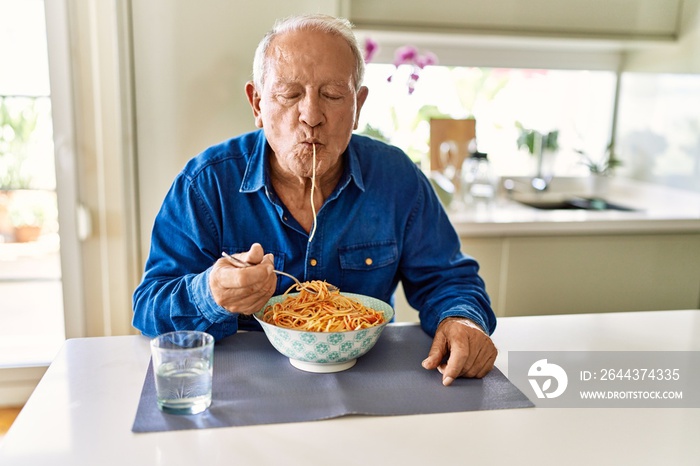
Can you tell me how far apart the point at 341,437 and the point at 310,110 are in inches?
27.7

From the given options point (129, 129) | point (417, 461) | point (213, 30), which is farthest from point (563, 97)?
point (417, 461)

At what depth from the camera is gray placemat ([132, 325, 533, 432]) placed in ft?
3.47

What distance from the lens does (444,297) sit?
152 cm

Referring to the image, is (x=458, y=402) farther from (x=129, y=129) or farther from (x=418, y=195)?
(x=129, y=129)

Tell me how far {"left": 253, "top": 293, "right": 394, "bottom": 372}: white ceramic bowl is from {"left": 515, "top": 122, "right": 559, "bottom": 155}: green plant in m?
2.41

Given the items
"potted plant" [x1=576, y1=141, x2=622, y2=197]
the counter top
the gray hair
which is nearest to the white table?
the gray hair

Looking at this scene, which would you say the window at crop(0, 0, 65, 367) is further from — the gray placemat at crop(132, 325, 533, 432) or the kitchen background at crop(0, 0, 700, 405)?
the gray placemat at crop(132, 325, 533, 432)

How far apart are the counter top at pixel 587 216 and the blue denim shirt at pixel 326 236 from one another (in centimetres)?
97

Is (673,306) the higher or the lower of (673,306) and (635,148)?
the lower

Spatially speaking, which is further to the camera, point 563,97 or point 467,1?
point 563,97

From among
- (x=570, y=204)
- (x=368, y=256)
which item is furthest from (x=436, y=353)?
(x=570, y=204)

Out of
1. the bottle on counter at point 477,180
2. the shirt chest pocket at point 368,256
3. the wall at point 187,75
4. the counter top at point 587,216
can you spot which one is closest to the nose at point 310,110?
the shirt chest pocket at point 368,256

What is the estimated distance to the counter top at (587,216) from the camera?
266 centimetres

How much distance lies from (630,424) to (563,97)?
2735 millimetres
